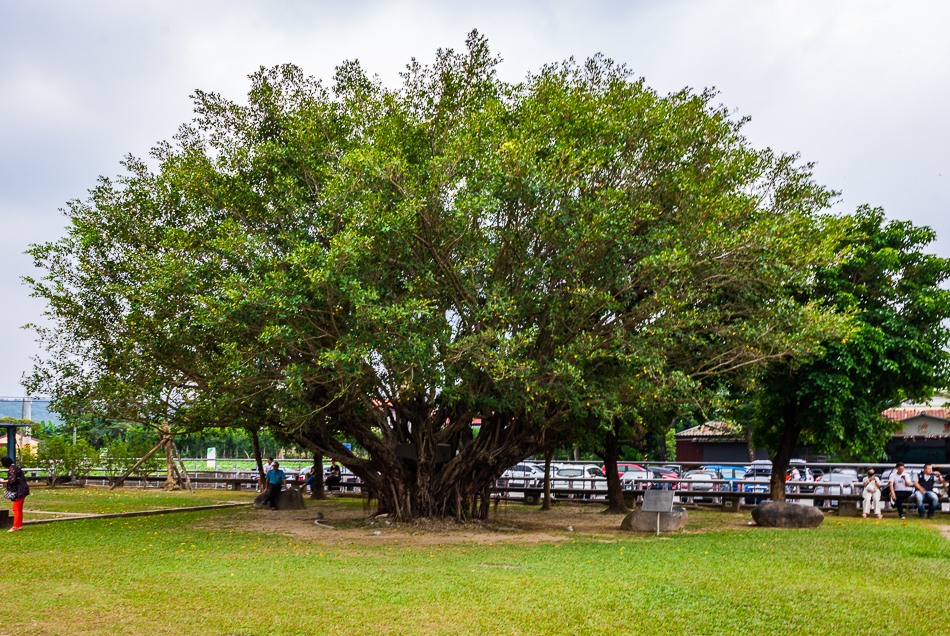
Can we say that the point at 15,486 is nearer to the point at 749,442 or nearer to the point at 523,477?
the point at 523,477

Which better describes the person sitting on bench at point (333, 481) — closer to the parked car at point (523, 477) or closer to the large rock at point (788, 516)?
the parked car at point (523, 477)

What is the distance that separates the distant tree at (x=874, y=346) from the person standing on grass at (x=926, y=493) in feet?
3.95

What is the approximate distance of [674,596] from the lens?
7.67m

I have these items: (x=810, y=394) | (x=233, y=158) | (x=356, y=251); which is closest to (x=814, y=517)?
(x=810, y=394)

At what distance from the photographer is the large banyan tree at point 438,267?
41.6ft

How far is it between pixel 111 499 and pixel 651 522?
16.9 metres

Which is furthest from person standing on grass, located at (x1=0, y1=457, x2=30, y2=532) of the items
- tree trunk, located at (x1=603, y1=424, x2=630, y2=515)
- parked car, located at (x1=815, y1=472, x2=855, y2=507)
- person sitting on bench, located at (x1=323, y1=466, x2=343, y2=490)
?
parked car, located at (x1=815, y1=472, x2=855, y2=507)

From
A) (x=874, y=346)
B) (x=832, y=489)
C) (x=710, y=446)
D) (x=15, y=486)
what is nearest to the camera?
(x=15, y=486)

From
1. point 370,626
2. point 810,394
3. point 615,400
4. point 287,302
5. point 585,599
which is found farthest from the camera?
point 810,394

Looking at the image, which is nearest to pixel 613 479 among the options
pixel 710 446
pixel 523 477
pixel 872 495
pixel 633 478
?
pixel 872 495

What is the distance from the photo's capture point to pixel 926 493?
17.7m

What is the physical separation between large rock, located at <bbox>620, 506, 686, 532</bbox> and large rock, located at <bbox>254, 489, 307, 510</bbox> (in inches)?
358

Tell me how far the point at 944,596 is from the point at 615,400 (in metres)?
5.96

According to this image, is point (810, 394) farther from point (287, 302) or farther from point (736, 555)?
point (287, 302)
